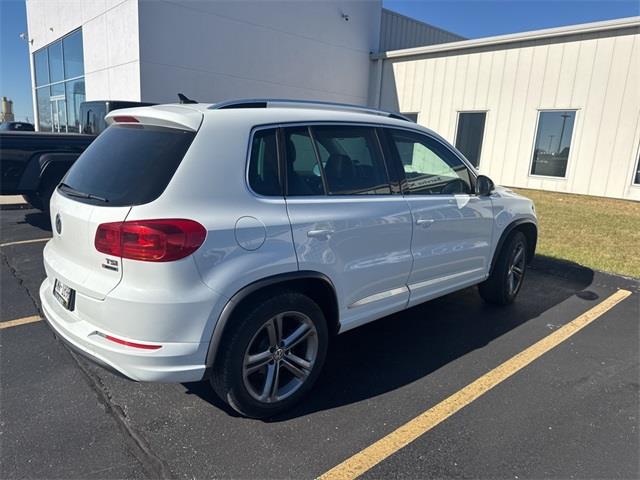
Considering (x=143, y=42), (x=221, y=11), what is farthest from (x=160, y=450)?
(x=221, y=11)

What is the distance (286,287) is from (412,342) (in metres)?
1.61

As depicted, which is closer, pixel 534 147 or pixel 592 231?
pixel 592 231

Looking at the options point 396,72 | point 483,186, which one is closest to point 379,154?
point 483,186

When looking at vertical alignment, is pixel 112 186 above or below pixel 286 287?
above

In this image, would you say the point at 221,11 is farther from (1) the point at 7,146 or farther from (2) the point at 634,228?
(2) the point at 634,228

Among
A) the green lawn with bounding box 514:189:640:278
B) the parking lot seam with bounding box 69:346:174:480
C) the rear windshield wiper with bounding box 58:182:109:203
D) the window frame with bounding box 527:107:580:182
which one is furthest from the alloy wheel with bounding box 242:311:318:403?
the window frame with bounding box 527:107:580:182

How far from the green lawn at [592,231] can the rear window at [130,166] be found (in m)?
5.57

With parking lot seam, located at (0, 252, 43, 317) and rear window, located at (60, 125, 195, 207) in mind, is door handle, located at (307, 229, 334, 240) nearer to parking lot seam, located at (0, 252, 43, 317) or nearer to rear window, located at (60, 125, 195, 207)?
rear window, located at (60, 125, 195, 207)

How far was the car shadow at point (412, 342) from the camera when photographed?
304cm

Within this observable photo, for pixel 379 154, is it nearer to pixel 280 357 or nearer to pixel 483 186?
pixel 483 186

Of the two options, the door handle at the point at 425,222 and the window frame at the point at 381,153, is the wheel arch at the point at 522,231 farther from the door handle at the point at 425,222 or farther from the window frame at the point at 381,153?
the door handle at the point at 425,222

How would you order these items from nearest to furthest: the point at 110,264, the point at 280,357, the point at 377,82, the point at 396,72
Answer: the point at 110,264, the point at 280,357, the point at 396,72, the point at 377,82

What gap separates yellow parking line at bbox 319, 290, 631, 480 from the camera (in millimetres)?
2373

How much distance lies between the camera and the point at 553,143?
13164 millimetres
